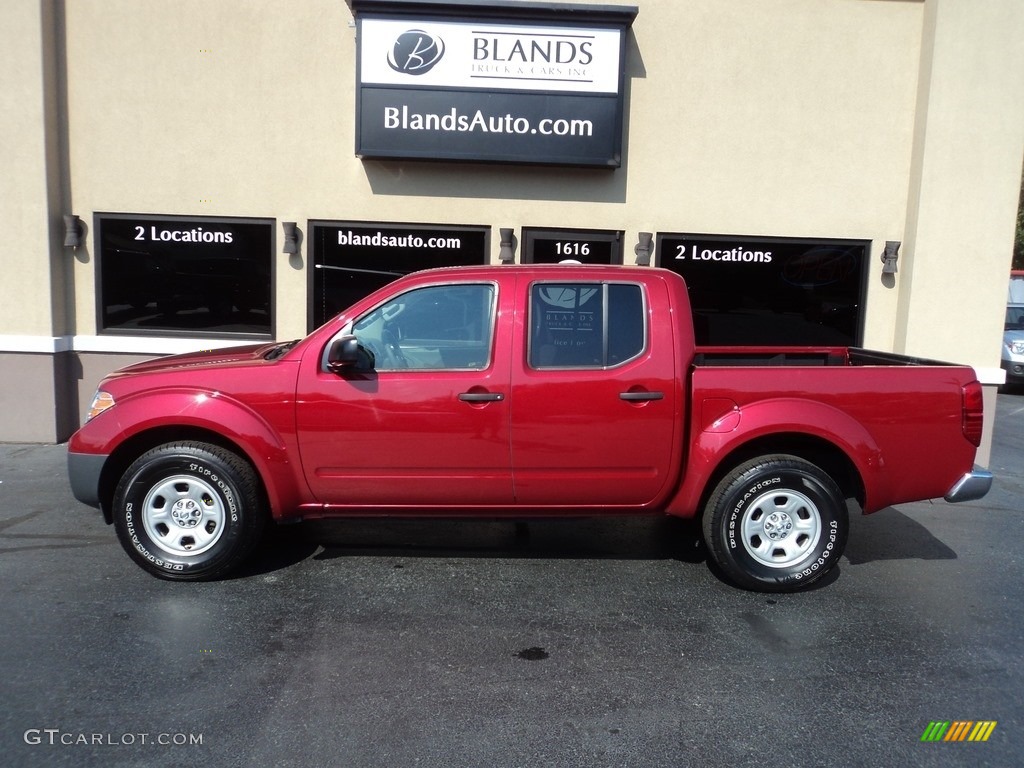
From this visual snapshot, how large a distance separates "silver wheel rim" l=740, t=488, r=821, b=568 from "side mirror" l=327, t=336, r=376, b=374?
2.44 metres

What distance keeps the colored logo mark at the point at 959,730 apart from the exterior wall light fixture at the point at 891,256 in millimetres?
6201

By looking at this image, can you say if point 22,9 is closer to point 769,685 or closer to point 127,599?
point 127,599

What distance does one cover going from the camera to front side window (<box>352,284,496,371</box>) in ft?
16.2

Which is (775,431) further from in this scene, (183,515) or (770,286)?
(770,286)

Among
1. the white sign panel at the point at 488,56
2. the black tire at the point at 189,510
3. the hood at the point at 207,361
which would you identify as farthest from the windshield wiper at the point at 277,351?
the white sign panel at the point at 488,56

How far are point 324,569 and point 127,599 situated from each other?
3.77ft

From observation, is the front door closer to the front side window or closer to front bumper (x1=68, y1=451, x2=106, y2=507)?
the front side window

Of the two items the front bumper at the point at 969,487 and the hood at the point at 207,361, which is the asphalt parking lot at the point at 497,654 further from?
the hood at the point at 207,361

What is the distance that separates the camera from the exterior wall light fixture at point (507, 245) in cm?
861

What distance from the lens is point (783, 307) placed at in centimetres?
905

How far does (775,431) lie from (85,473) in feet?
13.6

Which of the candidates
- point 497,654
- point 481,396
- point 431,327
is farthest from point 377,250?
point 497,654

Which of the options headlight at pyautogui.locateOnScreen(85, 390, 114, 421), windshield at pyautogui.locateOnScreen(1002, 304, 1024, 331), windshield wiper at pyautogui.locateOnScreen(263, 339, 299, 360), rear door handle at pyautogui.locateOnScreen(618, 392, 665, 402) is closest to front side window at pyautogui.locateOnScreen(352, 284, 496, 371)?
windshield wiper at pyautogui.locateOnScreen(263, 339, 299, 360)

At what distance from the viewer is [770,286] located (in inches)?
354
